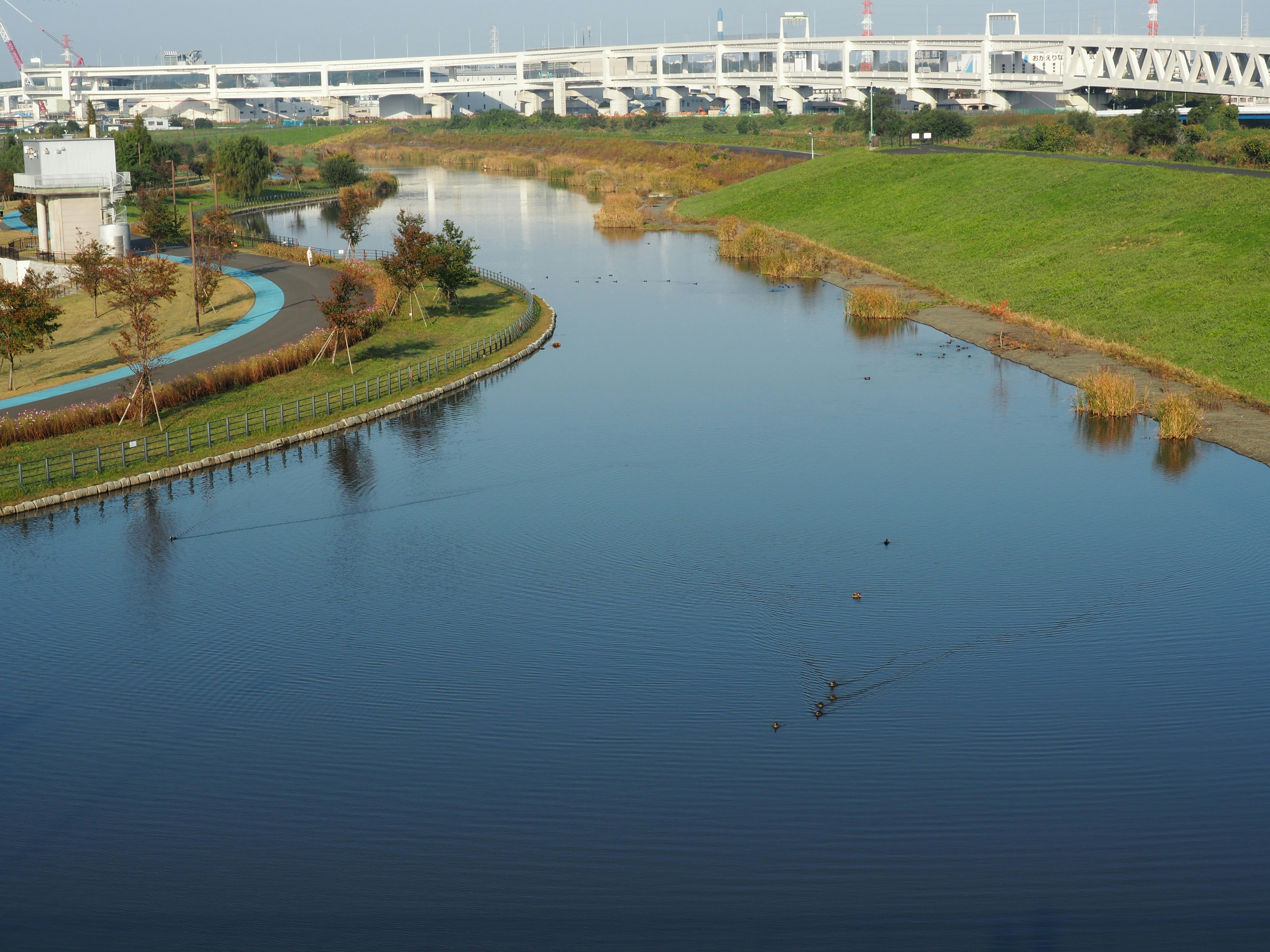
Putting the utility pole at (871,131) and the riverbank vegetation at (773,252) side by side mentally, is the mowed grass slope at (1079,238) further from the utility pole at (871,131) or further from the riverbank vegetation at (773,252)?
the utility pole at (871,131)

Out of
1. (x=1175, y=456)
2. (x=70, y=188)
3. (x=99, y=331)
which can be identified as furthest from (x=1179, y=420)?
(x=70, y=188)

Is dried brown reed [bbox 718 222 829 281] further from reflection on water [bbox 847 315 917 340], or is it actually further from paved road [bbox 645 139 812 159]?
paved road [bbox 645 139 812 159]

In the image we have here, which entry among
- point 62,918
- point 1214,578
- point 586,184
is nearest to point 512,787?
point 62,918

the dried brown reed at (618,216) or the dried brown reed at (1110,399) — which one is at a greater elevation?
the dried brown reed at (618,216)

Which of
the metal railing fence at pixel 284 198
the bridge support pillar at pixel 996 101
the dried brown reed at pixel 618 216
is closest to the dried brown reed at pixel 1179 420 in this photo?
the dried brown reed at pixel 618 216

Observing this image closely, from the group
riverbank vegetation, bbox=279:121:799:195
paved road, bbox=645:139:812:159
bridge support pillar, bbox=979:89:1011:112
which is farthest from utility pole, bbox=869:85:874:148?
bridge support pillar, bbox=979:89:1011:112
